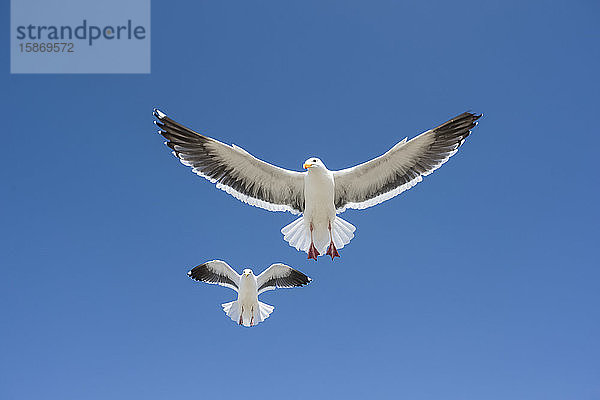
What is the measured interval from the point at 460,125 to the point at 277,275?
3.67 m

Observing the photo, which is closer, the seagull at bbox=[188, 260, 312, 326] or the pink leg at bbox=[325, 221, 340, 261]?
the pink leg at bbox=[325, 221, 340, 261]

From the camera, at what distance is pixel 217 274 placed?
333 inches

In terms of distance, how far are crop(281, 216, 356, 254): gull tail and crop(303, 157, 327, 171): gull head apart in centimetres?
55

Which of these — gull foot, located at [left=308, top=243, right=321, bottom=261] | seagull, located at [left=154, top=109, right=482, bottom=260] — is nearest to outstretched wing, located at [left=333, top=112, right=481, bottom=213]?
seagull, located at [left=154, top=109, right=482, bottom=260]

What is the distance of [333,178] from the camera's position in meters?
6.02

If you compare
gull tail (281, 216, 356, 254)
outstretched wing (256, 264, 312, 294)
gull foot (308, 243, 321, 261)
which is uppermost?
outstretched wing (256, 264, 312, 294)

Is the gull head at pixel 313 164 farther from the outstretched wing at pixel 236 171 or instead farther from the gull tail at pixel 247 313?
the gull tail at pixel 247 313

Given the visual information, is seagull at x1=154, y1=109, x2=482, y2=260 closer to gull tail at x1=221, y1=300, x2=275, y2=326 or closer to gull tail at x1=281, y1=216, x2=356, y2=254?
gull tail at x1=281, y1=216, x2=356, y2=254

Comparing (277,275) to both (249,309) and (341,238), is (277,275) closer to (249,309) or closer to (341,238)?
(249,309)

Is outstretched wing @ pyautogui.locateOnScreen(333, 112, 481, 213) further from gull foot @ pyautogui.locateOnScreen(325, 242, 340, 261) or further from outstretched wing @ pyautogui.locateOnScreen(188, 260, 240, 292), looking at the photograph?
outstretched wing @ pyautogui.locateOnScreen(188, 260, 240, 292)

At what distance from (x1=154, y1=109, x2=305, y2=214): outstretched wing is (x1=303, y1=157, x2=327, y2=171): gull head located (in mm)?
Answer: 259

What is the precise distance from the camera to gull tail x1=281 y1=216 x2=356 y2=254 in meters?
5.96

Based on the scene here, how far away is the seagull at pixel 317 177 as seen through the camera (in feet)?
18.9

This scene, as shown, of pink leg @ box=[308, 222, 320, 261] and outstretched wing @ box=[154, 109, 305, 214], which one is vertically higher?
outstretched wing @ box=[154, 109, 305, 214]
